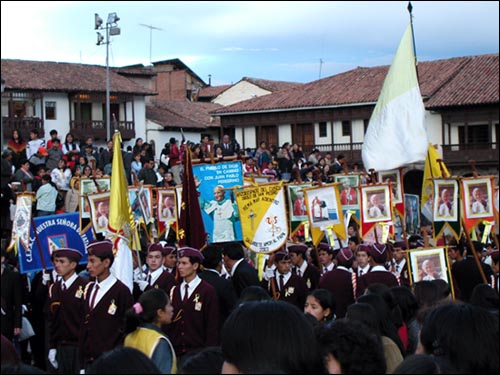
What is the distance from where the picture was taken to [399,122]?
11.2m

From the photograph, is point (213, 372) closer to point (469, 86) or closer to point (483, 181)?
point (483, 181)

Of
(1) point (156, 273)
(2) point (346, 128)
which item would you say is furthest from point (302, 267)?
(2) point (346, 128)

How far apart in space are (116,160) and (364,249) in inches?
123

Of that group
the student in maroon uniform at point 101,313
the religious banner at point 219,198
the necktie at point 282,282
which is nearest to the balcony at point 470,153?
the religious banner at point 219,198

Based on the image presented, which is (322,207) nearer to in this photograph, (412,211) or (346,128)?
(412,211)

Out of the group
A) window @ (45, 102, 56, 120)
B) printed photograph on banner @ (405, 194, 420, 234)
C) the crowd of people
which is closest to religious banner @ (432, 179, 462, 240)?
the crowd of people

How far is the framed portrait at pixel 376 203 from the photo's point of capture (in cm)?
1193

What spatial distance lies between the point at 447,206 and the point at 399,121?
4.81 feet

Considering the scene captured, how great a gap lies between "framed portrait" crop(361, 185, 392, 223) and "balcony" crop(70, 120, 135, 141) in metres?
32.3

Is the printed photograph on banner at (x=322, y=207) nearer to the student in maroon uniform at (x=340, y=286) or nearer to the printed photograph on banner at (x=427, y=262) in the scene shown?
the printed photograph on banner at (x=427, y=262)

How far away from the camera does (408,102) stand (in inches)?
441

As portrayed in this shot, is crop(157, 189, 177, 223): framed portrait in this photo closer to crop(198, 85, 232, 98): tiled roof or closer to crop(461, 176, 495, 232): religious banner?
crop(461, 176, 495, 232): religious banner

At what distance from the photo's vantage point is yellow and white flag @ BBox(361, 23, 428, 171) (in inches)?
431

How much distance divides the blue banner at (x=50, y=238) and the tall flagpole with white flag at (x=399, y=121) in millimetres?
4020
